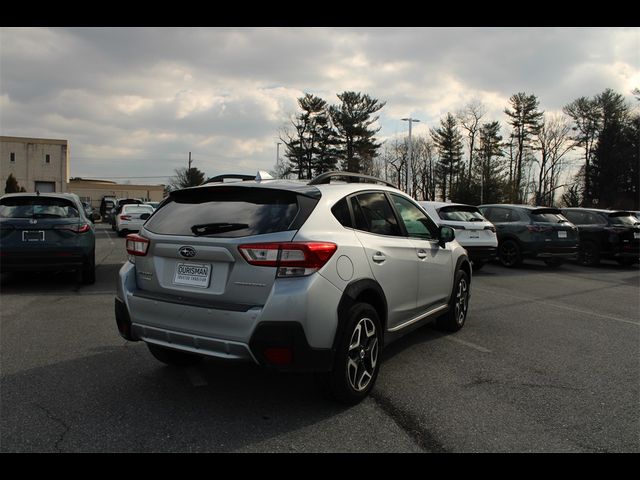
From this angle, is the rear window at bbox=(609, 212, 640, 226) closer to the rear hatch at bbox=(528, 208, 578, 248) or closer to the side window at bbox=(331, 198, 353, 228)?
the rear hatch at bbox=(528, 208, 578, 248)

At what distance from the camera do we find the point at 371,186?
438cm

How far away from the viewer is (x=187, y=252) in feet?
11.2

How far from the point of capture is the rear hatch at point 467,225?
11016 mm

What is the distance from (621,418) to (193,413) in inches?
119

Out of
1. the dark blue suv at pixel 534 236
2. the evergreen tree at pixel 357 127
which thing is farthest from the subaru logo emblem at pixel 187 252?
the evergreen tree at pixel 357 127

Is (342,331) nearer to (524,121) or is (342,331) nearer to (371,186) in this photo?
(371,186)

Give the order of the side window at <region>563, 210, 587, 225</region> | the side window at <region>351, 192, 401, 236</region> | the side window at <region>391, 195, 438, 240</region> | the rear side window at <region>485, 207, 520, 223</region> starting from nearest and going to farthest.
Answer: the side window at <region>351, 192, 401, 236</region>, the side window at <region>391, 195, 438, 240</region>, the rear side window at <region>485, 207, 520, 223</region>, the side window at <region>563, 210, 587, 225</region>

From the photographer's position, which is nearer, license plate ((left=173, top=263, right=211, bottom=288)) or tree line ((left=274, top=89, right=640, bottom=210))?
license plate ((left=173, top=263, right=211, bottom=288))

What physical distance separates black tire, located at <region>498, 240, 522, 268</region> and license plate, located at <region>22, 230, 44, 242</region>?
10.8m

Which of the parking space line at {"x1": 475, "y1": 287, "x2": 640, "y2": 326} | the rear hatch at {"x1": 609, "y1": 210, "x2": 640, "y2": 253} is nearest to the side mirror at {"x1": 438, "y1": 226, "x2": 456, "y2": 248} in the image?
the parking space line at {"x1": 475, "y1": 287, "x2": 640, "y2": 326}

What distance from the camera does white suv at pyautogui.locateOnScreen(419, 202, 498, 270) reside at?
11023 millimetres

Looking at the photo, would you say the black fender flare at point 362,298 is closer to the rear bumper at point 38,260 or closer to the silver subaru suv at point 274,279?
the silver subaru suv at point 274,279

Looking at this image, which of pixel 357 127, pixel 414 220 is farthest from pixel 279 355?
pixel 357 127

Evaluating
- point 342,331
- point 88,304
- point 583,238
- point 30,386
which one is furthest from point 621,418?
point 583,238
